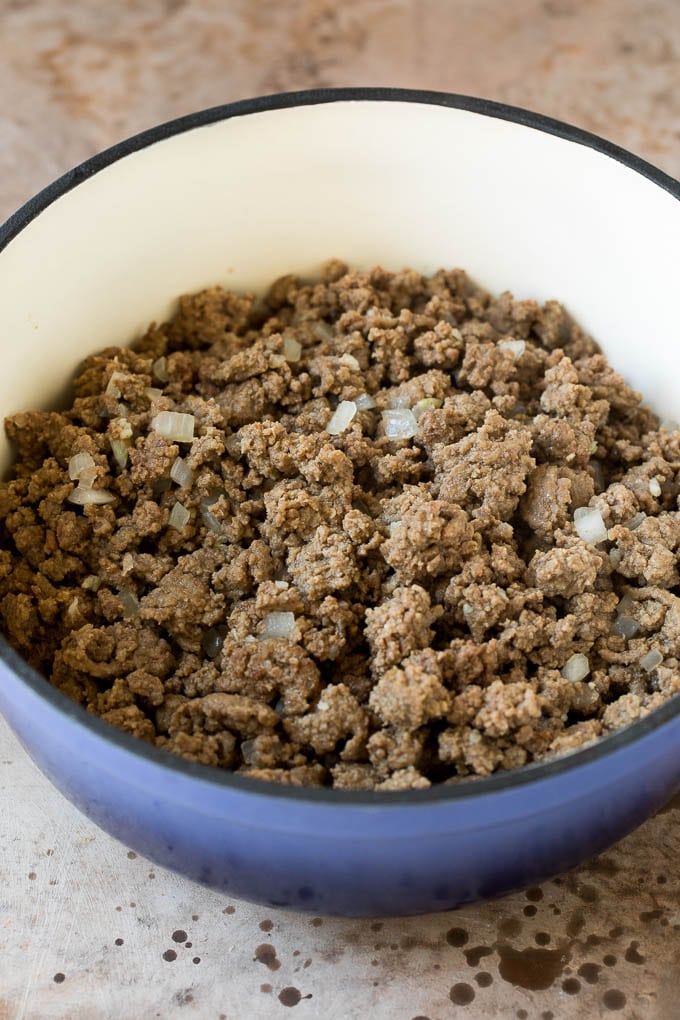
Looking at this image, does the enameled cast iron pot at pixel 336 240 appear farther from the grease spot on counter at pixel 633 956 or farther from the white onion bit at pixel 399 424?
the white onion bit at pixel 399 424

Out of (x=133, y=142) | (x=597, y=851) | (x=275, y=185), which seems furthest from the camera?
(x=275, y=185)

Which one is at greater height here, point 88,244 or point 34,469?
point 88,244

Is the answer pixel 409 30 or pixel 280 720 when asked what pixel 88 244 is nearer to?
pixel 280 720

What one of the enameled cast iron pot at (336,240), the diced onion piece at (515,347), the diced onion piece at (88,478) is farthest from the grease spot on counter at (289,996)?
the diced onion piece at (515,347)

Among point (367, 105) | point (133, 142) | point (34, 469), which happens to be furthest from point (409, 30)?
point (34, 469)

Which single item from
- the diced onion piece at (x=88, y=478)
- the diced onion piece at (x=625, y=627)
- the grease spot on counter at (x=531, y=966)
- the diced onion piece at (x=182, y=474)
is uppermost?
the diced onion piece at (x=625, y=627)

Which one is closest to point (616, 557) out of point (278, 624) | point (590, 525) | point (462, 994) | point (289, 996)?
point (590, 525)
